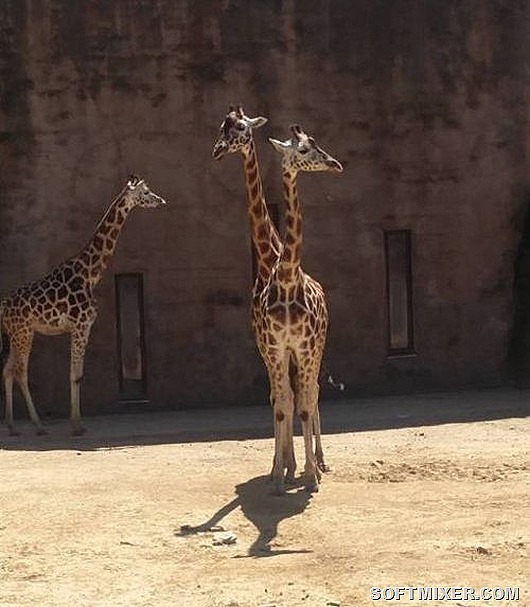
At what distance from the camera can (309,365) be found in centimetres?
823

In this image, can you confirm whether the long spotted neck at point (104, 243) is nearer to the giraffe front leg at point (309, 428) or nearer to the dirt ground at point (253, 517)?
the dirt ground at point (253, 517)

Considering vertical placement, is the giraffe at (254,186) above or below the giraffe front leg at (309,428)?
above

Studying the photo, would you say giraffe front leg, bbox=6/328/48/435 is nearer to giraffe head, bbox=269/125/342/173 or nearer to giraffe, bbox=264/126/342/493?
giraffe, bbox=264/126/342/493

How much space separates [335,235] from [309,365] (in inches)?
203

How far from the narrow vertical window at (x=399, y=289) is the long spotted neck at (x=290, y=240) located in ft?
18.1

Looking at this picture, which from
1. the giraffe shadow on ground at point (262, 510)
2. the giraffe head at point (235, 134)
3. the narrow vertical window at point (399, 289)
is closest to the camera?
the giraffe shadow on ground at point (262, 510)

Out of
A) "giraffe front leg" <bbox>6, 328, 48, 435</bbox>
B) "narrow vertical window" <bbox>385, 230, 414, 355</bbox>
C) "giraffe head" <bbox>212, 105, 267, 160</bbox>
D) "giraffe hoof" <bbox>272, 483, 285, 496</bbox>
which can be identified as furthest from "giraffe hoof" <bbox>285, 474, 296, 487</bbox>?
"narrow vertical window" <bbox>385, 230, 414, 355</bbox>

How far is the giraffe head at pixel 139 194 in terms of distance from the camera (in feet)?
38.0

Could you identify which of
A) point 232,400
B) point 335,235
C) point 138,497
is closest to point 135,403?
point 232,400

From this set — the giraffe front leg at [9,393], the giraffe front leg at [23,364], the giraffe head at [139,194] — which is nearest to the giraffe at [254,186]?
the giraffe head at [139,194]

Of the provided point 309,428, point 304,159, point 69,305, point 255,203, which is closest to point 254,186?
point 255,203

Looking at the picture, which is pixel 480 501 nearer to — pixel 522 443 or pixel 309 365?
pixel 309 365
